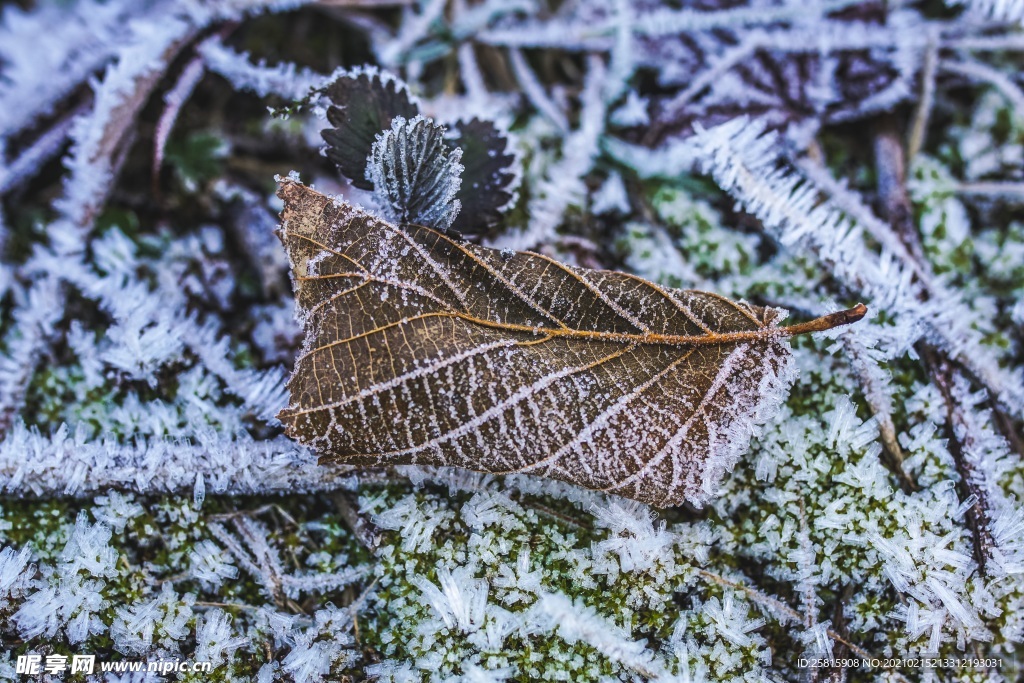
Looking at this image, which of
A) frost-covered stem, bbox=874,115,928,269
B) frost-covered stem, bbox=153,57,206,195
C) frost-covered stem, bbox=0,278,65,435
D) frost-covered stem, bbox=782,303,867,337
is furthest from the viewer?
frost-covered stem, bbox=153,57,206,195

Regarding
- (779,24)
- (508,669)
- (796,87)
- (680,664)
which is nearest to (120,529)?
(508,669)

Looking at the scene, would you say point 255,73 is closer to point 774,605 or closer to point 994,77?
point 774,605

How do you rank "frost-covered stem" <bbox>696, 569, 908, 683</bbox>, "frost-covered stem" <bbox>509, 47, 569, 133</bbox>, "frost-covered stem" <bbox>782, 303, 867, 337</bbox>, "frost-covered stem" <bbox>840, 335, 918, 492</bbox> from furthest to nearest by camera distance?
"frost-covered stem" <bbox>509, 47, 569, 133</bbox>
"frost-covered stem" <bbox>840, 335, 918, 492</bbox>
"frost-covered stem" <bbox>696, 569, 908, 683</bbox>
"frost-covered stem" <bbox>782, 303, 867, 337</bbox>

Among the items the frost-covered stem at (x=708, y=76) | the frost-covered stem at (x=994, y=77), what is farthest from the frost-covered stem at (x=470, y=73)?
the frost-covered stem at (x=994, y=77)

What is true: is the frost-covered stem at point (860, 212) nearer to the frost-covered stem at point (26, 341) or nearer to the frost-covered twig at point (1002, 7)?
the frost-covered twig at point (1002, 7)

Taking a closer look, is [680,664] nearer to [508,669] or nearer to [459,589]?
[508,669]

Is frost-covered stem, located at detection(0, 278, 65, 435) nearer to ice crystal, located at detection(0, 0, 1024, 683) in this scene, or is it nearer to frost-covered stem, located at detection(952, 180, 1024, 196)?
ice crystal, located at detection(0, 0, 1024, 683)

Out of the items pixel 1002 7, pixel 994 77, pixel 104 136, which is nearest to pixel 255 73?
pixel 104 136

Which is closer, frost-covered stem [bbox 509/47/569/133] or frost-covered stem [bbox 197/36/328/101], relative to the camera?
frost-covered stem [bbox 197/36/328/101]

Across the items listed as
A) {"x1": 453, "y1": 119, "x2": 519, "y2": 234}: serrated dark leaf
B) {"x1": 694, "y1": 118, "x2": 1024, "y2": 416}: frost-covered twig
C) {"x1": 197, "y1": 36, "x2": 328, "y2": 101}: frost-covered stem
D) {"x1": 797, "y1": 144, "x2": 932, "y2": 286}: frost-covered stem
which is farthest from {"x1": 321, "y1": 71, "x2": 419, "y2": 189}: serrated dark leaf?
{"x1": 797, "y1": 144, "x2": 932, "y2": 286}: frost-covered stem
